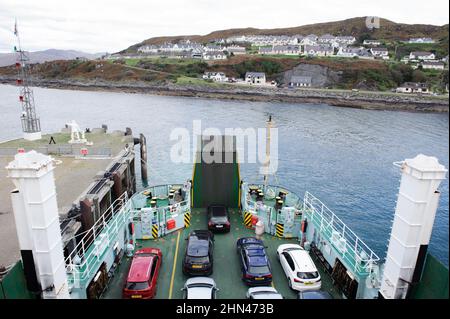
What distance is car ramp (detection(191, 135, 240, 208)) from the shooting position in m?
15.8

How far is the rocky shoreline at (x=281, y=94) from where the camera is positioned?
92.0m

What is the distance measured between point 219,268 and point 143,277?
3010 millimetres

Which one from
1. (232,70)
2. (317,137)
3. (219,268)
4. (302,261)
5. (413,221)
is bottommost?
(317,137)

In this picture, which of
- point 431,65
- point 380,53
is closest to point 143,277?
point 431,65

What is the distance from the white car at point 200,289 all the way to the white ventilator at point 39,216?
3.55 metres

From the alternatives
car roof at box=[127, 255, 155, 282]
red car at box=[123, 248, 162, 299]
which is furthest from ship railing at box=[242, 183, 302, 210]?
car roof at box=[127, 255, 155, 282]

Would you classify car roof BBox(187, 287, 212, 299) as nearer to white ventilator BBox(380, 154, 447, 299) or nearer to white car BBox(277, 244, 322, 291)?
white car BBox(277, 244, 322, 291)

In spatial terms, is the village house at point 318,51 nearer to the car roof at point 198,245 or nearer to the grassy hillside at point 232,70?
the grassy hillside at point 232,70

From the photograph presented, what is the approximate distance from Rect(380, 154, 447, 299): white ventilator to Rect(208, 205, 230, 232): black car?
8166 mm

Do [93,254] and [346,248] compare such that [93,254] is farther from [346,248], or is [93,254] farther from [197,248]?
[346,248]

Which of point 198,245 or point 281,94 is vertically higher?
point 198,245

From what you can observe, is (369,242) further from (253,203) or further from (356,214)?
(253,203)

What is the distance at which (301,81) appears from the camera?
125688mm

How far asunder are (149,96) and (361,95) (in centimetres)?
7145
